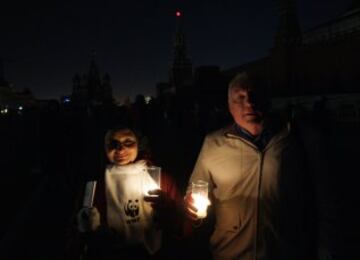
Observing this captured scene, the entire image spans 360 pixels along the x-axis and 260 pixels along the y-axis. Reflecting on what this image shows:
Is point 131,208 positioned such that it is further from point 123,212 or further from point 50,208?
point 50,208

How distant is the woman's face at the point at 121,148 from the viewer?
126 inches

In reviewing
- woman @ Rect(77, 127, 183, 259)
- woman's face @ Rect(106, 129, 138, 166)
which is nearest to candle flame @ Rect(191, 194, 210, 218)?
woman @ Rect(77, 127, 183, 259)

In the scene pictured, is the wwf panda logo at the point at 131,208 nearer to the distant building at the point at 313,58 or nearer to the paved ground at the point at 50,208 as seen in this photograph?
the paved ground at the point at 50,208

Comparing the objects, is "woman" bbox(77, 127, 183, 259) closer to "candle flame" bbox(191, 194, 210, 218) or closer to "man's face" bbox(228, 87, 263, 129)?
"candle flame" bbox(191, 194, 210, 218)

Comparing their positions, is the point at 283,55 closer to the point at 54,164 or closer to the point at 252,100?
the point at 54,164

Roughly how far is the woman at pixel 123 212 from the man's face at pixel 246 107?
32.6 inches

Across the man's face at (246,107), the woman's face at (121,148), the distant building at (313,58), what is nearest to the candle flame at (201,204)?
the man's face at (246,107)

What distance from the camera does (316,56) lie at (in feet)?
169

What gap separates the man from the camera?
2.61 metres

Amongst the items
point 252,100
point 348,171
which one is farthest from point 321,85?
point 252,100

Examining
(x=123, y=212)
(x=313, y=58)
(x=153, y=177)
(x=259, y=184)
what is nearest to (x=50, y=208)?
(x=123, y=212)

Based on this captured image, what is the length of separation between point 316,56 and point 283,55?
233 inches

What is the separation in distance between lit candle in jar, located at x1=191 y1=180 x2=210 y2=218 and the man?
0.04 metres

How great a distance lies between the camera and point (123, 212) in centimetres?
312
